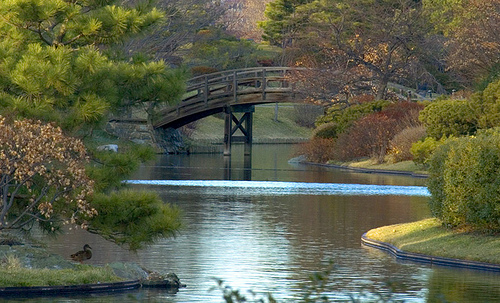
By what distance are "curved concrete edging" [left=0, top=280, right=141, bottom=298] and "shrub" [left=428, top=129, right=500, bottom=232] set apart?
8.75 meters

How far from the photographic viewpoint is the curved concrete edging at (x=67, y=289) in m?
16.7

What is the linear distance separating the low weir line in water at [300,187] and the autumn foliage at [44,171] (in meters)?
22.4

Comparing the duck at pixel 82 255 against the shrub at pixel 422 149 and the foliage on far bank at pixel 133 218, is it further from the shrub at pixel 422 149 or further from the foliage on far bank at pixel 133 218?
the shrub at pixel 422 149

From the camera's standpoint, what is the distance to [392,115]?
61.2 m

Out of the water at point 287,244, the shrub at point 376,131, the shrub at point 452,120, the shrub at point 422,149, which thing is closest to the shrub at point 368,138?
the shrub at point 376,131

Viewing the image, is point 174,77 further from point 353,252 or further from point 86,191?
point 353,252

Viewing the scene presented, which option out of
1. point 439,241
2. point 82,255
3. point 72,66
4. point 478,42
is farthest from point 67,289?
point 478,42

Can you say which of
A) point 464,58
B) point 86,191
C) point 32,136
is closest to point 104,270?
point 86,191

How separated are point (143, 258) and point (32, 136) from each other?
18.6 ft

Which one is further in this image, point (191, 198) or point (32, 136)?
point (191, 198)

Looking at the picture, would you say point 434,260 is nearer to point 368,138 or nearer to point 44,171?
point 44,171

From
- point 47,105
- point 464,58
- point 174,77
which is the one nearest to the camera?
point 47,105

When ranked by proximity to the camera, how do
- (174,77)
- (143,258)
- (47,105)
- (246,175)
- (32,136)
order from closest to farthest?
(32,136) < (47,105) < (174,77) < (143,258) < (246,175)

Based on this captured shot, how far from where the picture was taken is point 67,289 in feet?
56.1
